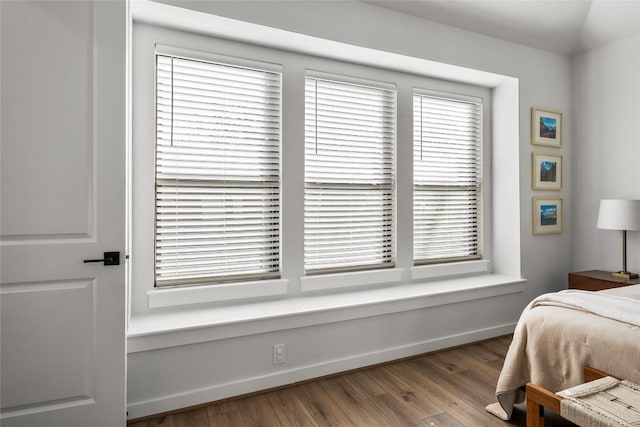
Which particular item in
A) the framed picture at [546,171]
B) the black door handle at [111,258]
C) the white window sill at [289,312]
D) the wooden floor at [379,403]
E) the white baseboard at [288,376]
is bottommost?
the wooden floor at [379,403]

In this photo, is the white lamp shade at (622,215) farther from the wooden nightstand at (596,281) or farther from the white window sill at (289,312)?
the white window sill at (289,312)

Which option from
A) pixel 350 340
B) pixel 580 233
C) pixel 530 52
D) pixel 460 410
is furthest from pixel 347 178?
pixel 580 233

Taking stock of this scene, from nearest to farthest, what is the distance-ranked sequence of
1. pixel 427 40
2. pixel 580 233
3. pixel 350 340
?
pixel 350 340
pixel 427 40
pixel 580 233

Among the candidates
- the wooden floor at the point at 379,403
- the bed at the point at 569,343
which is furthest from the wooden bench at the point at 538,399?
the wooden floor at the point at 379,403

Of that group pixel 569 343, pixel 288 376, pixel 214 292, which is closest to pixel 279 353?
pixel 288 376

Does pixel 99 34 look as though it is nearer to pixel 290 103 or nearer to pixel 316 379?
pixel 290 103

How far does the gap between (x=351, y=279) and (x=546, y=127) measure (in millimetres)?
2499

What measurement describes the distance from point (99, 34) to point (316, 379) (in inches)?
94.3

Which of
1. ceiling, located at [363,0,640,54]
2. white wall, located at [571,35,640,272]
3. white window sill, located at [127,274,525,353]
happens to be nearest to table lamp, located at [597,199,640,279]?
white wall, located at [571,35,640,272]

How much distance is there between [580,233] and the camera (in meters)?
3.76

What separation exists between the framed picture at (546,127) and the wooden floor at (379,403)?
2.21 meters

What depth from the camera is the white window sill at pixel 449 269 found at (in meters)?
3.34

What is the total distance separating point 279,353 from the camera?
2.43 metres

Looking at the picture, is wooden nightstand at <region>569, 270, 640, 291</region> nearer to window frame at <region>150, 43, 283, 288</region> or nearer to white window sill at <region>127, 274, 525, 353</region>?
white window sill at <region>127, 274, 525, 353</region>
